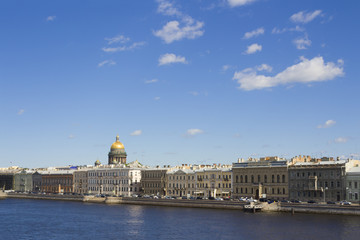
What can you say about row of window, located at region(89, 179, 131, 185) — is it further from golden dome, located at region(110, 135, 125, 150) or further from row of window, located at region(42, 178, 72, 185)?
golden dome, located at region(110, 135, 125, 150)

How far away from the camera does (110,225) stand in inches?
2874

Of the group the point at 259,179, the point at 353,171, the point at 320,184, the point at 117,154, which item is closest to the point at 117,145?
the point at 117,154

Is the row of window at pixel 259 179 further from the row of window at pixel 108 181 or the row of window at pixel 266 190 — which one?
the row of window at pixel 108 181

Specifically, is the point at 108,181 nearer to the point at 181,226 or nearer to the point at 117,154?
the point at 117,154

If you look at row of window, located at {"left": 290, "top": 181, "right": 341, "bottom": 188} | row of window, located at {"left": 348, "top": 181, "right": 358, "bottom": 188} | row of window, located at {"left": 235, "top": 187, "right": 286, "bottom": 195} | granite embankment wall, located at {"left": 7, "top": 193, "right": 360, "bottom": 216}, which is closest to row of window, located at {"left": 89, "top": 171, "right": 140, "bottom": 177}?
granite embankment wall, located at {"left": 7, "top": 193, "right": 360, "bottom": 216}

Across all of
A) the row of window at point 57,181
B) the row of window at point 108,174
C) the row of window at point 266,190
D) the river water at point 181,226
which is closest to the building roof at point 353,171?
the row of window at point 266,190

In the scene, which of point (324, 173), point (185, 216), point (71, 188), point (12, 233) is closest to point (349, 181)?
point (324, 173)

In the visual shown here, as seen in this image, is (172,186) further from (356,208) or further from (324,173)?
(356,208)

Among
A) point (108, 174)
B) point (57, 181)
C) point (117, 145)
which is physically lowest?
point (57, 181)

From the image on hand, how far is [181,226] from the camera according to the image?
230 ft

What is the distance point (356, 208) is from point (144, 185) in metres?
73.2

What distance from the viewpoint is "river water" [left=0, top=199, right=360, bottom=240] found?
61.4 meters

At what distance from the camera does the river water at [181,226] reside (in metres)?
61.4

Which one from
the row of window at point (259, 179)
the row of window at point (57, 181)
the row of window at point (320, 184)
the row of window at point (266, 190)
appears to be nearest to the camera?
the row of window at point (320, 184)
